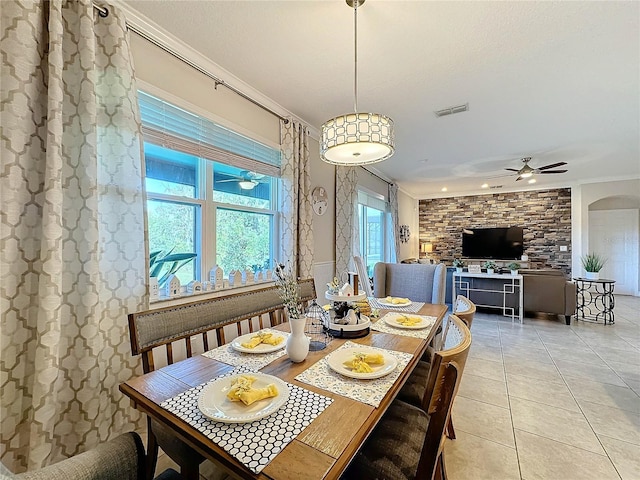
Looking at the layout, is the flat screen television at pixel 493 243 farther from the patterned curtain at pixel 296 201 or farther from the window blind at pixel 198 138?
the window blind at pixel 198 138

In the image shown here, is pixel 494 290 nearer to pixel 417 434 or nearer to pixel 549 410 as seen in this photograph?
pixel 549 410

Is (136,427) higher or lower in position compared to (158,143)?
lower

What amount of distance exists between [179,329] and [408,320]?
1.29 m

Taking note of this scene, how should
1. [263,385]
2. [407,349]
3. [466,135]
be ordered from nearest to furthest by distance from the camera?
[263,385], [407,349], [466,135]

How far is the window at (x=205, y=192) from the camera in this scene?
78.0 inches

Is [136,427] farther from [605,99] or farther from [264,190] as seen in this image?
[605,99]

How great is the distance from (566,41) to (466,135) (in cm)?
177

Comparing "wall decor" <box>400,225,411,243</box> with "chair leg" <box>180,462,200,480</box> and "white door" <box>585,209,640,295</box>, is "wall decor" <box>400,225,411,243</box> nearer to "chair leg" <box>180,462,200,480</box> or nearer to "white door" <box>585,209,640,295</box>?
"white door" <box>585,209,640,295</box>

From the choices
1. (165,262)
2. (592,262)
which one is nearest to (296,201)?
(165,262)

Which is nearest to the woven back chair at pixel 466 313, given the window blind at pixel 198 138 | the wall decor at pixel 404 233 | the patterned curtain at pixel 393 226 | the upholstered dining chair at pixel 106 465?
the upholstered dining chair at pixel 106 465

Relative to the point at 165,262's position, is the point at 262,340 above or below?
below

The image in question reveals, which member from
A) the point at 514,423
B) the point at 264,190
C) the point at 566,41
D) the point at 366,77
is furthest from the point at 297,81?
the point at 514,423

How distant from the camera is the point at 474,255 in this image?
7.44 meters

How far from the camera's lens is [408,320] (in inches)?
68.1
